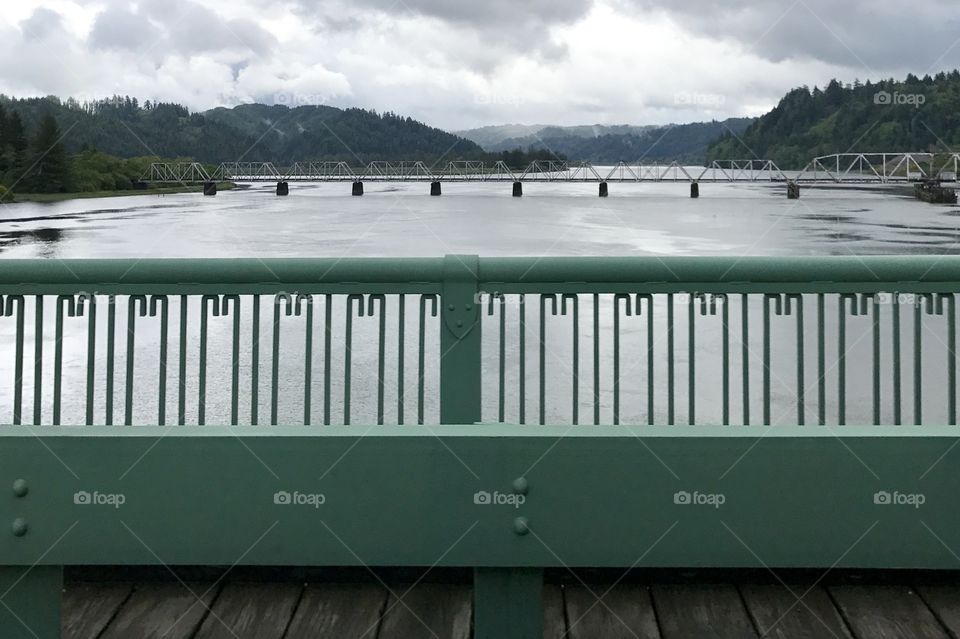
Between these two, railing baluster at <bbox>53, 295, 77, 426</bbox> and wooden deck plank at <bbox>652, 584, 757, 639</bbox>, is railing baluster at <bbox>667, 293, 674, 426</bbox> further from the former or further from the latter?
railing baluster at <bbox>53, 295, 77, 426</bbox>

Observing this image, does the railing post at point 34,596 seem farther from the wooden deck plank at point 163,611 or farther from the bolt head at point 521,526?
the bolt head at point 521,526

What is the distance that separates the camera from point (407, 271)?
14.9ft

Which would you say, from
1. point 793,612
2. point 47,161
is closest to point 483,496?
point 793,612

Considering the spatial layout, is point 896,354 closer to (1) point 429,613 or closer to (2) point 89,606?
(1) point 429,613

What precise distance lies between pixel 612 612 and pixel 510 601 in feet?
1.87

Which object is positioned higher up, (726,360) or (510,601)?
(726,360)

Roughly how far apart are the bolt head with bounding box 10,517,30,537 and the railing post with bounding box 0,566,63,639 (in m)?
0.15

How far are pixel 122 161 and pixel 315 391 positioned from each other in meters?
174

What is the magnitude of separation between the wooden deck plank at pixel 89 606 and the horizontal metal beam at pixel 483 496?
1.39 ft

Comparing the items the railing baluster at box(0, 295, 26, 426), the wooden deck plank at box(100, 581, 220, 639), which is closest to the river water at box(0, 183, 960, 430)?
the wooden deck plank at box(100, 581, 220, 639)

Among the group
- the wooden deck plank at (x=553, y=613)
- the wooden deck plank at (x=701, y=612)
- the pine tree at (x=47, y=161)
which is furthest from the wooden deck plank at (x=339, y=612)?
the pine tree at (x=47, y=161)

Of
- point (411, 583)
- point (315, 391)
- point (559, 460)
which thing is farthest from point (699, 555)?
point (315, 391)

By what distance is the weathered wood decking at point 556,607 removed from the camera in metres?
4.20

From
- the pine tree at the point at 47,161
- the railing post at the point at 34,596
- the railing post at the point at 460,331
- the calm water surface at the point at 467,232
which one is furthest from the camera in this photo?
the pine tree at the point at 47,161
